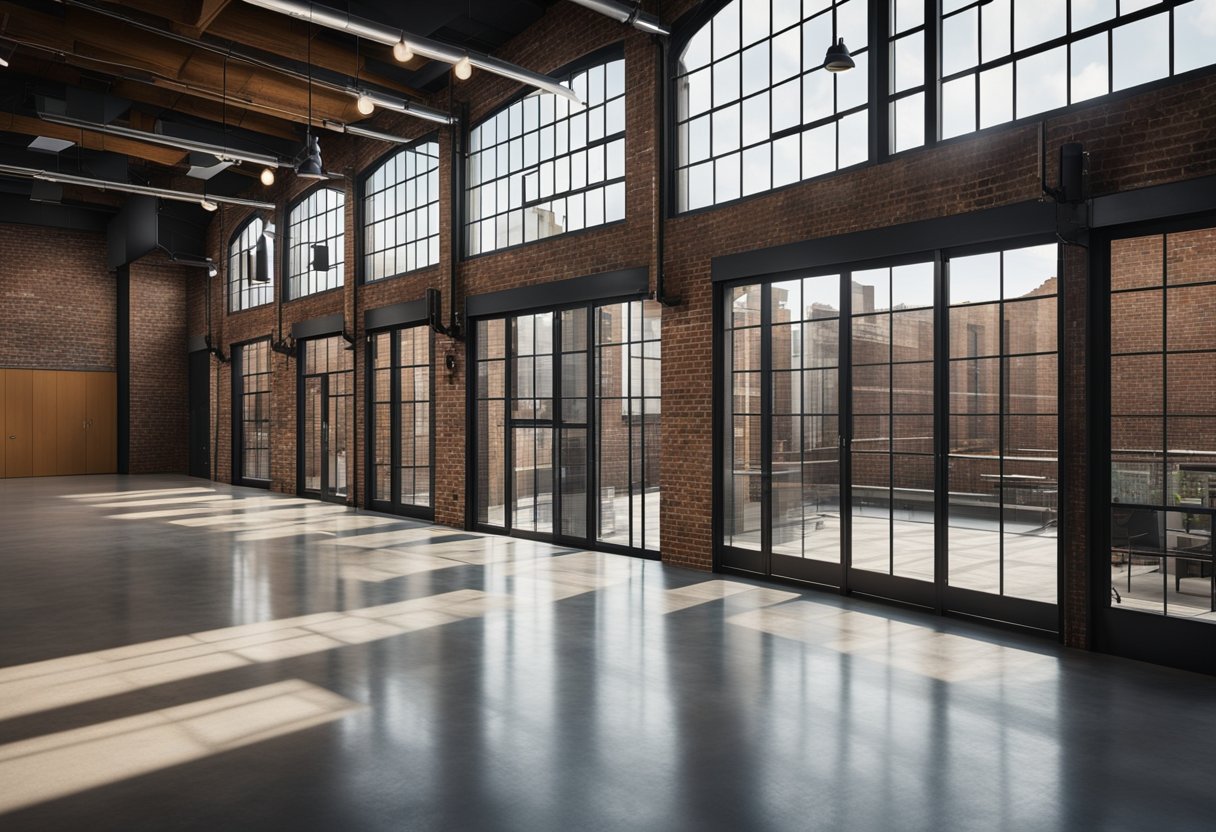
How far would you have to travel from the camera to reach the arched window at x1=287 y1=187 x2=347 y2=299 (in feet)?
47.0

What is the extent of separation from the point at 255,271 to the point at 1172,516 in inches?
590

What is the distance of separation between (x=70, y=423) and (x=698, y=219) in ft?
56.7

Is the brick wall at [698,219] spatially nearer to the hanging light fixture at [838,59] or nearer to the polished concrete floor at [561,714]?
the hanging light fixture at [838,59]

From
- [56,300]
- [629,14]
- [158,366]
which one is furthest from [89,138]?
[629,14]

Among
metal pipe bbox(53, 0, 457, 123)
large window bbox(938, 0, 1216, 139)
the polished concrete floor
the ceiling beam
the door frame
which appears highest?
the ceiling beam

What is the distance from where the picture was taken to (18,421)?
18.6 metres

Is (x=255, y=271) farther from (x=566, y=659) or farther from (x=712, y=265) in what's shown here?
(x=566, y=659)

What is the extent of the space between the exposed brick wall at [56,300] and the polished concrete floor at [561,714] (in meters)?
13.8

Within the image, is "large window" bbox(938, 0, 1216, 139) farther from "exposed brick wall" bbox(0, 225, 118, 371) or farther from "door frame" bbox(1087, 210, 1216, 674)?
"exposed brick wall" bbox(0, 225, 118, 371)

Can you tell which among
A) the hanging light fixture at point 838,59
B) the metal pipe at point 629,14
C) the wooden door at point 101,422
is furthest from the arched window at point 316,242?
the hanging light fixture at point 838,59

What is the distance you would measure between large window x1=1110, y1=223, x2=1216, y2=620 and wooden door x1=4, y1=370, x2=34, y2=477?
20.8 metres

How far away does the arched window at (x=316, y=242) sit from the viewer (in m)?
14.3

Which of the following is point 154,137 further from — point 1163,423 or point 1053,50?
point 1163,423

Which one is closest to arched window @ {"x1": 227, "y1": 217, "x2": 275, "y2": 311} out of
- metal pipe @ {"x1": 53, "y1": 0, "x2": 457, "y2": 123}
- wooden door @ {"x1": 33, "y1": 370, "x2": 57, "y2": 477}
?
wooden door @ {"x1": 33, "y1": 370, "x2": 57, "y2": 477}
